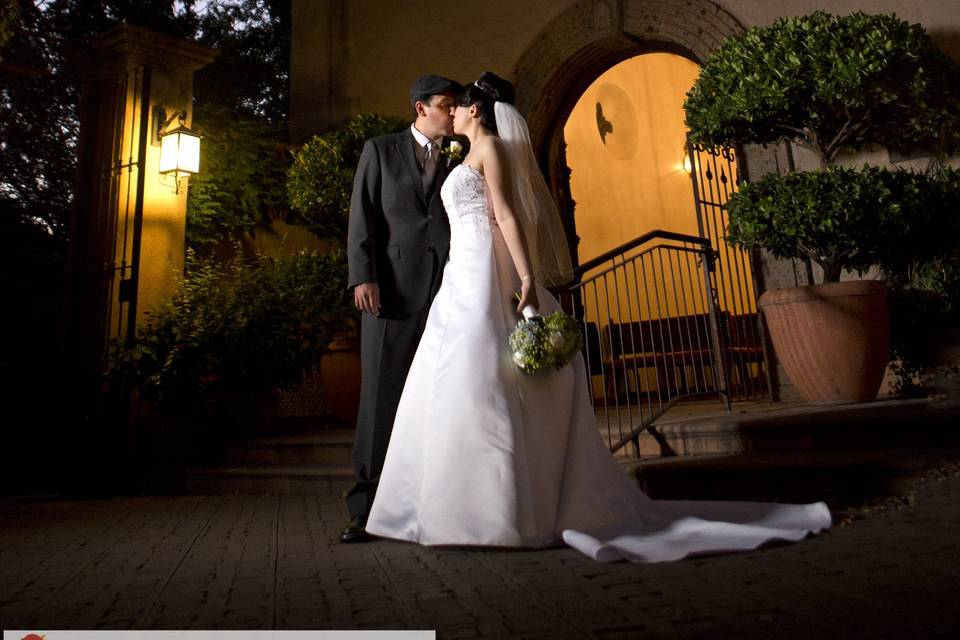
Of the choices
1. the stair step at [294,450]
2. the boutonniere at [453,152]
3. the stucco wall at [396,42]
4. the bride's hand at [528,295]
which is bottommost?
the stair step at [294,450]

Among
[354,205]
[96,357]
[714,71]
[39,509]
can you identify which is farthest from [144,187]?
[714,71]

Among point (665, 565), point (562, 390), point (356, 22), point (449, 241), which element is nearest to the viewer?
point (665, 565)

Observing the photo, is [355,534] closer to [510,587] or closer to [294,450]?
[510,587]

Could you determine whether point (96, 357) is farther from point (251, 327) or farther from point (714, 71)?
point (714, 71)

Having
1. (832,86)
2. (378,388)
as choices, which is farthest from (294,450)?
(832,86)

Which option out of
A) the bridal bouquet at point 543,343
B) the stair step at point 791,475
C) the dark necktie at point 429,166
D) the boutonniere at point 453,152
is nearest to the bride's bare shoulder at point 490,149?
the boutonniere at point 453,152

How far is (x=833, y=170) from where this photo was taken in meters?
3.89

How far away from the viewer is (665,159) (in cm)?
1066

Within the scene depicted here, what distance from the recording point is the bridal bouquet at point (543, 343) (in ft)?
7.67

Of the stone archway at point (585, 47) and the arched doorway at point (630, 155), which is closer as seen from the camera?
the stone archway at point (585, 47)

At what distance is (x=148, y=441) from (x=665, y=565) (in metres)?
4.51

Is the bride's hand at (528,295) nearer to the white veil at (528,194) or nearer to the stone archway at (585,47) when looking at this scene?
the white veil at (528,194)

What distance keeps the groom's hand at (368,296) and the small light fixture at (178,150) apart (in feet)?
11.5

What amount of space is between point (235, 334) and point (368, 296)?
2.61 m
